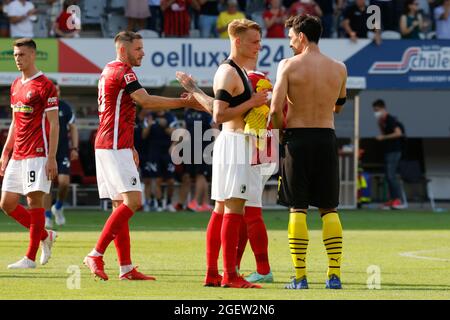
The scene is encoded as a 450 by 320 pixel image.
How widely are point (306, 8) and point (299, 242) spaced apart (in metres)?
19.5

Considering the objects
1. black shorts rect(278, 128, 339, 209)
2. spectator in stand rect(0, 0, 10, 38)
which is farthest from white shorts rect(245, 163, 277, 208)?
spectator in stand rect(0, 0, 10, 38)

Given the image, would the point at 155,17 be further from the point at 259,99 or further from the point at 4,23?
the point at 259,99

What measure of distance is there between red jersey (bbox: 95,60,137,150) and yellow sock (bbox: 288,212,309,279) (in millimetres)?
1960

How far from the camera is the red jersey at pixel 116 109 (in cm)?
1154

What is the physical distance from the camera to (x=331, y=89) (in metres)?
10.6

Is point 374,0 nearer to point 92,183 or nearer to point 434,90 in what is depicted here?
point 434,90

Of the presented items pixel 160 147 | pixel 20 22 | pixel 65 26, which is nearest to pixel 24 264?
pixel 160 147

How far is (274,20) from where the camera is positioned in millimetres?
28875

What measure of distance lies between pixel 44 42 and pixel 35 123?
584 inches

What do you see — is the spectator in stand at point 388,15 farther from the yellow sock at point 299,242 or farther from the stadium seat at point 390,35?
the yellow sock at point 299,242

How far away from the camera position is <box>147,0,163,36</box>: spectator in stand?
29203 millimetres

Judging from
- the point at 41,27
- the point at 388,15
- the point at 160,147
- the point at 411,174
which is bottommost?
the point at 411,174

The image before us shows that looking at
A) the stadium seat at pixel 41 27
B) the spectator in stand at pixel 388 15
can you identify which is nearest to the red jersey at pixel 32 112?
the stadium seat at pixel 41 27
